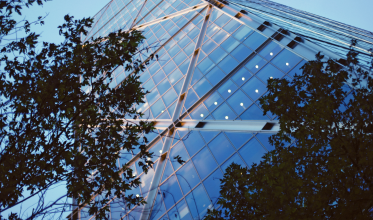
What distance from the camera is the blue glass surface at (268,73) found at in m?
11.8

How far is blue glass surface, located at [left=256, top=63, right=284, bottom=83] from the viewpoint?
464 inches

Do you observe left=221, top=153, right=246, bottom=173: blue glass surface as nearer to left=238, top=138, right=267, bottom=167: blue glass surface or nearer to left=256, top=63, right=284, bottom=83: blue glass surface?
left=238, top=138, right=267, bottom=167: blue glass surface

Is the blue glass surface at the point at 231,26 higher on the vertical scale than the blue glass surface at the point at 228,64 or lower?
higher

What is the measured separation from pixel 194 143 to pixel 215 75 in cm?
398

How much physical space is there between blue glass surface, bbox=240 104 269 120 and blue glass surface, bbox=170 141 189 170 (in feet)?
10.3

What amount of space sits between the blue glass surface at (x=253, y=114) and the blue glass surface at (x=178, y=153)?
10.3 ft

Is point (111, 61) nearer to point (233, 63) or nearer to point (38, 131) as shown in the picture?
point (38, 131)

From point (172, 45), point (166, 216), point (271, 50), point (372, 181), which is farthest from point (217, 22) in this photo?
point (372, 181)

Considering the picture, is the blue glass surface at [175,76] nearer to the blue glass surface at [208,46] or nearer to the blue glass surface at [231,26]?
the blue glass surface at [208,46]

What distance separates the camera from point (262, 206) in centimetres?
582

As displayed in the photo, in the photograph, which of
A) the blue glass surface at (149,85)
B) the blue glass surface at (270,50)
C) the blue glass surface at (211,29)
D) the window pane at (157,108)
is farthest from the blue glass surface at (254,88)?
the blue glass surface at (149,85)

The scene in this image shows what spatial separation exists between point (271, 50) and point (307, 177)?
8.49m

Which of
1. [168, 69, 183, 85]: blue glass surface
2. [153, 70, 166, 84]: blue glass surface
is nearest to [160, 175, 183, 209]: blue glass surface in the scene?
[168, 69, 183, 85]: blue glass surface

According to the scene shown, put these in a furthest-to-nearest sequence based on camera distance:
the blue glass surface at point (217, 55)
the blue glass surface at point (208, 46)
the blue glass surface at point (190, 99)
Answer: the blue glass surface at point (208, 46) < the blue glass surface at point (217, 55) < the blue glass surface at point (190, 99)
